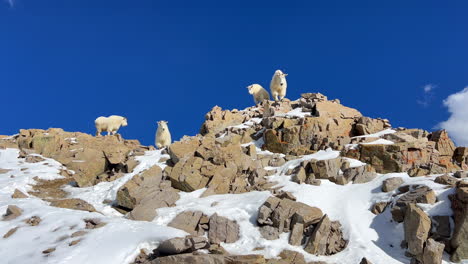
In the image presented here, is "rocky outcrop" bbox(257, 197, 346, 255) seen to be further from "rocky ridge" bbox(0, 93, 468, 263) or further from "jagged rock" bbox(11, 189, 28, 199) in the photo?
"jagged rock" bbox(11, 189, 28, 199)

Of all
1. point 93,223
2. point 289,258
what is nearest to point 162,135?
point 93,223

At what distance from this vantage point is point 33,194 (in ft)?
61.7

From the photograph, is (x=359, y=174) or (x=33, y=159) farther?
(x=33, y=159)

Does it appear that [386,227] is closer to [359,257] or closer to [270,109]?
[359,257]

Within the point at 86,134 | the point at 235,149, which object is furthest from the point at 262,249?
the point at 86,134

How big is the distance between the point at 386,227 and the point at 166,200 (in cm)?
1075

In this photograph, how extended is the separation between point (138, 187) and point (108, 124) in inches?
699

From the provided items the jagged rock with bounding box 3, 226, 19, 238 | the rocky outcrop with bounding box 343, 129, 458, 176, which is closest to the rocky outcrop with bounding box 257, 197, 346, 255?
the rocky outcrop with bounding box 343, 129, 458, 176

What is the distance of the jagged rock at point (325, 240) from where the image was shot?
41.0 ft

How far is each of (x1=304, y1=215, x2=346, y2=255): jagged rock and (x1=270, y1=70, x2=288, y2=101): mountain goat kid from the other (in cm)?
1994

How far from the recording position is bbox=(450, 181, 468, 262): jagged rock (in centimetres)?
1159

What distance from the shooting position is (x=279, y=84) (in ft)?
103

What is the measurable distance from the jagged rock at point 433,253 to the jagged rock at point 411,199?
230 cm

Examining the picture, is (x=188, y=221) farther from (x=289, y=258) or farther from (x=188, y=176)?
(x=289, y=258)
